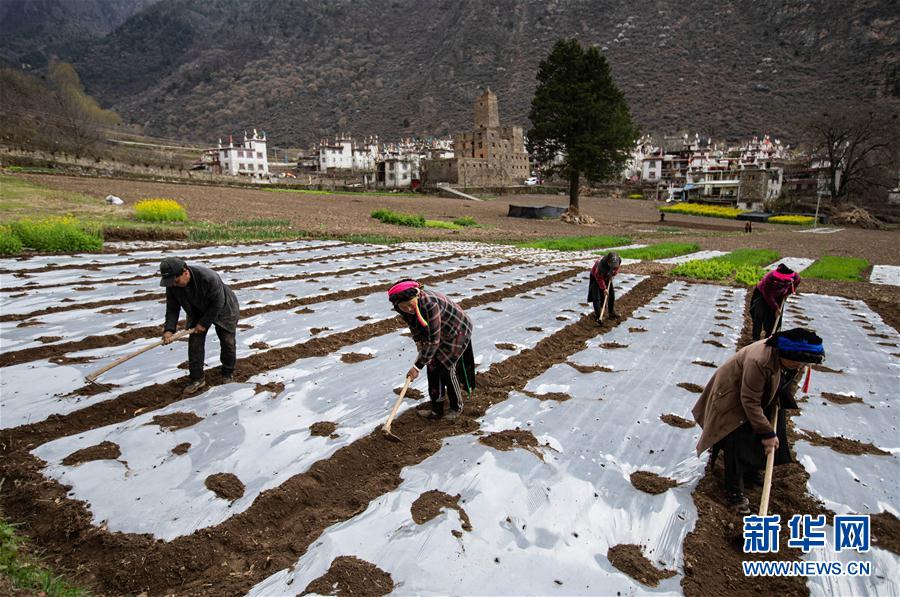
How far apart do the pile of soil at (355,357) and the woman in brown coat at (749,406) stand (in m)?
3.86

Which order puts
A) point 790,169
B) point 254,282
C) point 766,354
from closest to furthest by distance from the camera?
point 766,354 < point 254,282 < point 790,169

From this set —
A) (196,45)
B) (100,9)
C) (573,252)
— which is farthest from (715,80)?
(100,9)

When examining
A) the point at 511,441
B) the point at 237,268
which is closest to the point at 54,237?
the point at 237,268

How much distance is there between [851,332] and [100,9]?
262 m

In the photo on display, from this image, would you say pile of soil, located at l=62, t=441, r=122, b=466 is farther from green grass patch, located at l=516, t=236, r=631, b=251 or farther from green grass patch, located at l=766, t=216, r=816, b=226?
green grass patch, located at l=766, t=216, r=816, b=226

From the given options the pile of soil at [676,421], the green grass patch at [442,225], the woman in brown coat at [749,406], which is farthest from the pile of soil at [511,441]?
the green grass patch at [442,225]

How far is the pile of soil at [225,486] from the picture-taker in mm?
3361

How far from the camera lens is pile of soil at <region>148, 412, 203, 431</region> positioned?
4176mm

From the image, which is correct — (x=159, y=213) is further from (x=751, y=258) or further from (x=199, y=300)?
(x=751, y=258)

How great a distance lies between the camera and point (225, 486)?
343 centimetres

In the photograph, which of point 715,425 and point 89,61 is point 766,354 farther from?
point 89,61

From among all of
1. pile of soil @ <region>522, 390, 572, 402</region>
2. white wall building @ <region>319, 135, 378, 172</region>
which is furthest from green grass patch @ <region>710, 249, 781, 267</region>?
white wall building @ <region>319, 135, 378, 172</region>

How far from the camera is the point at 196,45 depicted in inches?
6609

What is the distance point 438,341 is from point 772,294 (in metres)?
4.71
